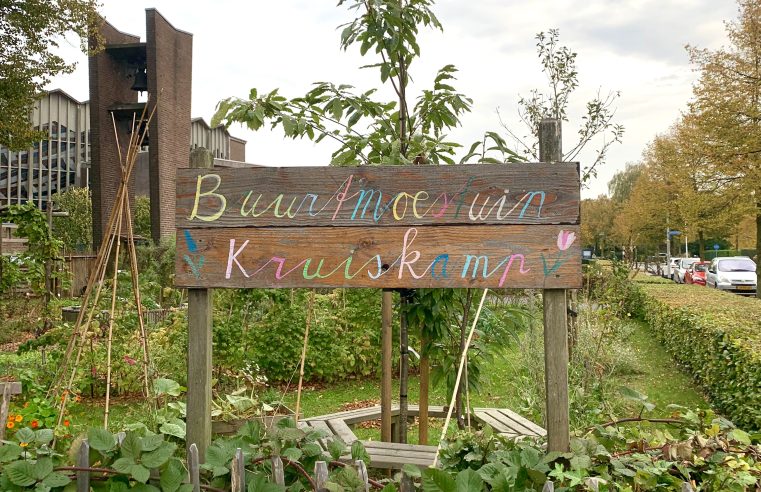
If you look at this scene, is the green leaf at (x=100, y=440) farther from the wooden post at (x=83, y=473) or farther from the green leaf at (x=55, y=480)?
the green leaf at (x=55, y=480)

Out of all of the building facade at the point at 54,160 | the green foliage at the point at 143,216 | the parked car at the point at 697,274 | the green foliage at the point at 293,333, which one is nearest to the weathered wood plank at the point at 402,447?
the green foliage at the point at 293,333

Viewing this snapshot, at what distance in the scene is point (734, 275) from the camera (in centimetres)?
2223

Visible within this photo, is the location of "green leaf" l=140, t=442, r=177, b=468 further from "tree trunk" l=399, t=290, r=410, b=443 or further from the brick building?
the brick building

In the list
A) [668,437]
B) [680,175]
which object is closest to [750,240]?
[680,175]

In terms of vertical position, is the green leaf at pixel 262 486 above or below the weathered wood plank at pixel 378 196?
below

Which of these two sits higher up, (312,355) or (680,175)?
(680,175)

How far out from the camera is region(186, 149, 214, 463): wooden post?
2852mm

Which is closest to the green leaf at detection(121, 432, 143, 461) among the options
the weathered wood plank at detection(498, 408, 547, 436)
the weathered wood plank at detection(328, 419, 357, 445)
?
the weathered wood plank at detection(328, 419, 357, 445)

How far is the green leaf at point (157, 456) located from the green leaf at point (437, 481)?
1074 millimetres

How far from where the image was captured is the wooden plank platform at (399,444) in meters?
3.32

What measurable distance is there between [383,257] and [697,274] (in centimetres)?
2576

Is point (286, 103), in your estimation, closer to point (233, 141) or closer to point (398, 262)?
point (398, 262)

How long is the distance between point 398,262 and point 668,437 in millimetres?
1499

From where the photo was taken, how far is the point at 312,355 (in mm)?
8062
